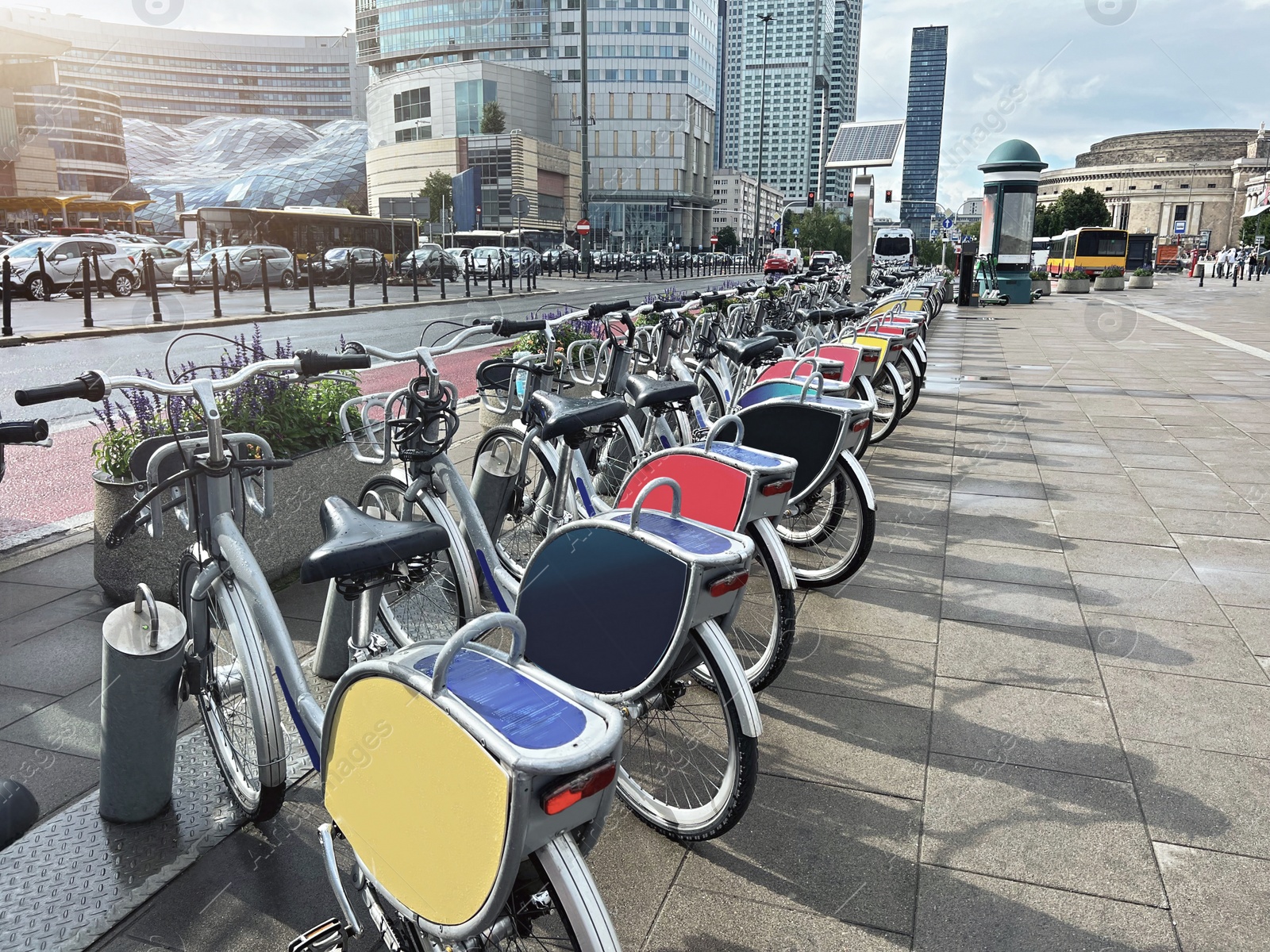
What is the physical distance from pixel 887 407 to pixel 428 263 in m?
28.8

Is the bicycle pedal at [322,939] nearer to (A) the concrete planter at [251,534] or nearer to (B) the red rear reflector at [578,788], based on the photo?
(B) the red rear reflector at [578,788]

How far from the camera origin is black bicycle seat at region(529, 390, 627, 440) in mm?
3527

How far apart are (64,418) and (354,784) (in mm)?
8476

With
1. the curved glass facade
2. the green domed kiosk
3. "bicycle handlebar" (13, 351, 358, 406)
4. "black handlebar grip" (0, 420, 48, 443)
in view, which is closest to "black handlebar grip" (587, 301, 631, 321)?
"bicycle handlebar" (13, 351, 358, 406)

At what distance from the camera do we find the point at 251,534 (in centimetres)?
416

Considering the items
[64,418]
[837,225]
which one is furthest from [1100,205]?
[64,418]

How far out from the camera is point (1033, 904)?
7.68 ft

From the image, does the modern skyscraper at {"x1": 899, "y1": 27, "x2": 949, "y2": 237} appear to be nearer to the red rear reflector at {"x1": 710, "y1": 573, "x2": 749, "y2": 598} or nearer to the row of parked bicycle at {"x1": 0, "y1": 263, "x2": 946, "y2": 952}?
the row of parked bicycle at {"x1": 0, "y1": 263, "x2": 946, "y2": 952}

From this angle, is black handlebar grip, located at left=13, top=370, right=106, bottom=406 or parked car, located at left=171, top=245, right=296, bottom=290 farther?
parked car, located at left=171, top=245, right=296, bottom=290

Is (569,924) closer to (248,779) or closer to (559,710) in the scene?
(559,710)

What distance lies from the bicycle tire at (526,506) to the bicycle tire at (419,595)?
0.62 m

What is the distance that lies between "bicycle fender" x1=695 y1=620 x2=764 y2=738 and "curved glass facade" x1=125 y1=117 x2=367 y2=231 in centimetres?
10084

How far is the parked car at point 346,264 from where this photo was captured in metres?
31.9

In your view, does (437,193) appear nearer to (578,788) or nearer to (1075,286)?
(1075,286)
